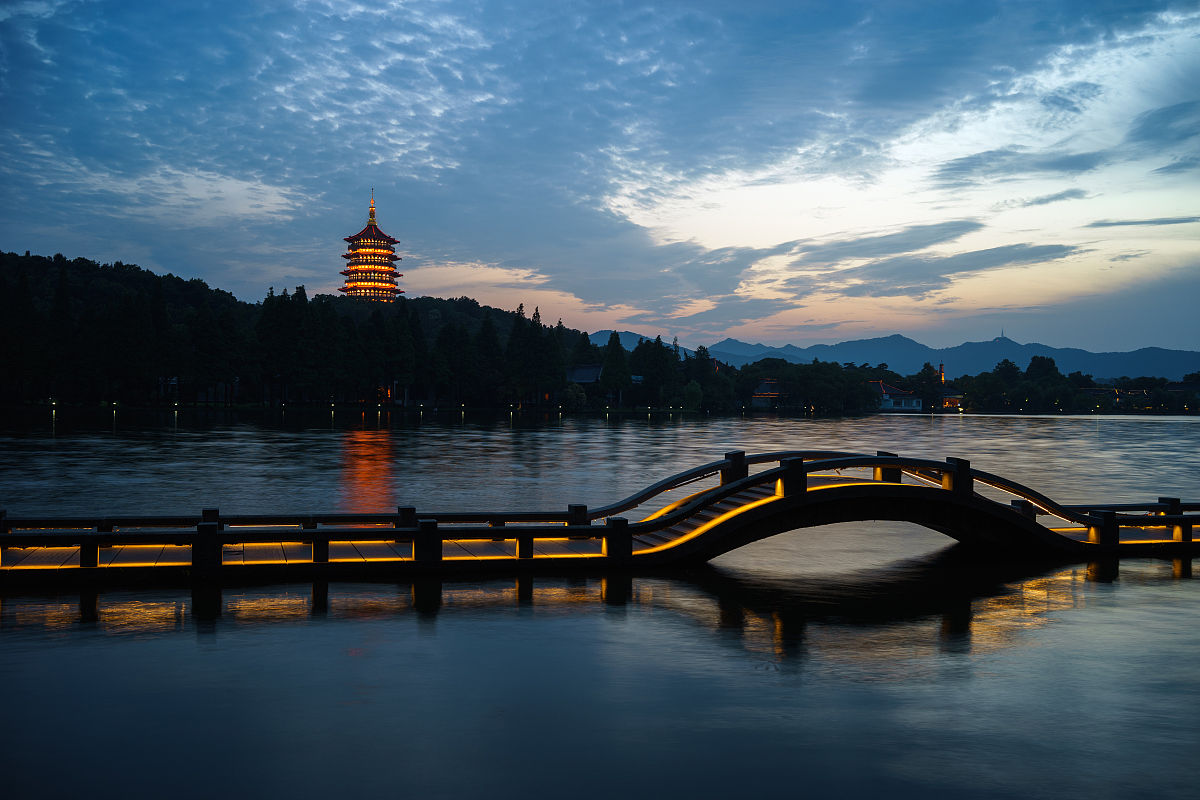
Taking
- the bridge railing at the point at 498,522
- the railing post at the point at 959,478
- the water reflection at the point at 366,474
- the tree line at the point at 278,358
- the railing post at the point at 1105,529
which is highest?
the tree line at the point at 278,358


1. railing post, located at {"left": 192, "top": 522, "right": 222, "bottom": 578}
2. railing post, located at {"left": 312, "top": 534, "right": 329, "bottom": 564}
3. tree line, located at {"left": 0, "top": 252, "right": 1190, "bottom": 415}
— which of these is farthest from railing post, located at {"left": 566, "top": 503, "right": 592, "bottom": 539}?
tree line, located at {"left": 0, "top": 252, "right": 1190, "bottom": 415}

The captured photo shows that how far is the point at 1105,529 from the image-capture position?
755 inches

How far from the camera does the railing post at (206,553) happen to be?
14.7m

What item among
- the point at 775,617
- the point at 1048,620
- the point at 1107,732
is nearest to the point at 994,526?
the point at 1048,620

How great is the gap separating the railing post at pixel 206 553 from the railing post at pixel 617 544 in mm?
6726

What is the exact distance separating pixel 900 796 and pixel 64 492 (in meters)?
33.7

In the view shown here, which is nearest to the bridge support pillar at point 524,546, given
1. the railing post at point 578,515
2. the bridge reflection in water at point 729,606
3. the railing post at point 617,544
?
the bridge reflection in water at point 729,606

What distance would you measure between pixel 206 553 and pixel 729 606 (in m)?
8.65

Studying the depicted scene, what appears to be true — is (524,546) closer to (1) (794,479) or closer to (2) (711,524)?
(2) (711,524)

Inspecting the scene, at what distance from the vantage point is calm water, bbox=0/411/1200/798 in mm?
7410

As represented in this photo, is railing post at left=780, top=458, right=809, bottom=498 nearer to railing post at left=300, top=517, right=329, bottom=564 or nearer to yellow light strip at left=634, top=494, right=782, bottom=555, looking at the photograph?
yellow light strip at left=634, top=494, right=782, bottom=555

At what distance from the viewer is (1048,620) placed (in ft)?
44.2

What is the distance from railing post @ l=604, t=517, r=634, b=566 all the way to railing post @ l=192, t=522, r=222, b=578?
22.1 feet

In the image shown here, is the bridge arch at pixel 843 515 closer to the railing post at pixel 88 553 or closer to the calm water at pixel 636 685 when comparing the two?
the calm water at pixel 636 685
